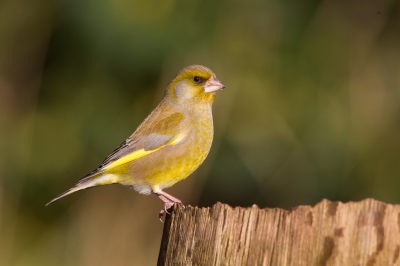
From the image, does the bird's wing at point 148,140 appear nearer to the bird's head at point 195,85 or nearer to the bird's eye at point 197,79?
the bird's head at point 195,85

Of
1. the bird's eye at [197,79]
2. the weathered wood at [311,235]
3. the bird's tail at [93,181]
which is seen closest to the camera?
the weathered wood at [311,235]

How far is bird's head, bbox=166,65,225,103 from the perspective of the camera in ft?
18.1

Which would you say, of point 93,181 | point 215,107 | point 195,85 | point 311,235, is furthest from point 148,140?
point 311,235

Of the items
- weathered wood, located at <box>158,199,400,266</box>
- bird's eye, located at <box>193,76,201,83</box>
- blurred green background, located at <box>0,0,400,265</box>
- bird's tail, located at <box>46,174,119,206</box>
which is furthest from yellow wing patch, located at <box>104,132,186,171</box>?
weathered wood, located at <box>158,199,400,266</box>

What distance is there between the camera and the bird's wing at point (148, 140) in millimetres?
5176

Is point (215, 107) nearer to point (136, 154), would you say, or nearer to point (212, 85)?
point (212, 85)

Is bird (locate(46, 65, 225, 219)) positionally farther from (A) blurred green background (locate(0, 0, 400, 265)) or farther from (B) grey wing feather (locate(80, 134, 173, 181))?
(A) blurred green background (locate(0, 0, 400, 265))

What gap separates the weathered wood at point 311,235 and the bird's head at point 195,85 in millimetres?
2797

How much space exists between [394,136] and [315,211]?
16.9ft

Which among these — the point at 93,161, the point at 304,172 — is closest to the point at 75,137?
the point at 93,161

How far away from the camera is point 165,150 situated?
519 cm

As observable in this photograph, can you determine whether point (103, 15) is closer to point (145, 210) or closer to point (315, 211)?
point (145, 210)

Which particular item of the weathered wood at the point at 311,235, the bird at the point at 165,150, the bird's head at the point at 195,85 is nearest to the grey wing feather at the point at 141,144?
the bird at the point at 165,150

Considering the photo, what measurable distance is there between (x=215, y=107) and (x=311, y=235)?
186 inches
